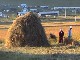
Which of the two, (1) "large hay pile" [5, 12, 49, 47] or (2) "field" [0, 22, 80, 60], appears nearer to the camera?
(2) "field" [0, 22, 80, 60]

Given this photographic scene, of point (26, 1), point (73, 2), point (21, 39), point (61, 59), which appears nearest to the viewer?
point (61, 59)

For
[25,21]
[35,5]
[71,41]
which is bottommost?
[35,5]

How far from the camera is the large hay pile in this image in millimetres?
21422

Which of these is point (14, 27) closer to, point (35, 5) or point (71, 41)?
point (71, 41)

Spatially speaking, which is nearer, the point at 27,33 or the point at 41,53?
the point at 41,53

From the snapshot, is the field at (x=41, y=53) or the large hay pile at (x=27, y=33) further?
the large hay pile at (x=27, y=33)

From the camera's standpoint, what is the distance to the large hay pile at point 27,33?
70.3 ft

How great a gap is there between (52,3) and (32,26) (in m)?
80.6

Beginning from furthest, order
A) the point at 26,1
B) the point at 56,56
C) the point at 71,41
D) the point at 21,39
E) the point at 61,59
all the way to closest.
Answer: the point at 26,1 < the point at 71,41 < the point at 21,39 < the point at 56,56 < the point at 61,59

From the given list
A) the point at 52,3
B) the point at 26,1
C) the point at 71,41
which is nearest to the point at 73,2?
the point at 52,3

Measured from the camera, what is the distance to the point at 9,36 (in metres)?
21.8

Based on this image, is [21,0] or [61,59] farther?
[21,0]

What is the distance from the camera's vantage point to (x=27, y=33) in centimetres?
2159

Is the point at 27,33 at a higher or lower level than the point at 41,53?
lower
